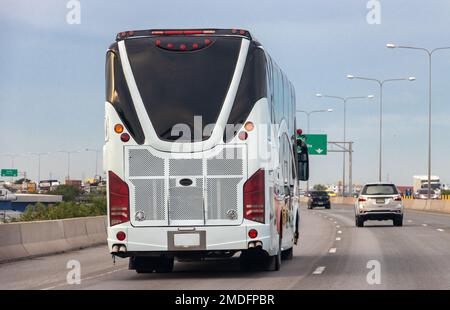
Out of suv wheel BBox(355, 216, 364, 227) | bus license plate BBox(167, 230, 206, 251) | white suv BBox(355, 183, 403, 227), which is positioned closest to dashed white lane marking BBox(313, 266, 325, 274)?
bus license plate BBox(167, 230, 206, 251)

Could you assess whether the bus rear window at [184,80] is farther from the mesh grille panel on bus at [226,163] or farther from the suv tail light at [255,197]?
the suv tail light at [255,197]

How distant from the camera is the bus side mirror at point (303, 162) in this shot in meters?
A: 22.6

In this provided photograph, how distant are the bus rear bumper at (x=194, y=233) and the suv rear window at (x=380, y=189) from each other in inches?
937

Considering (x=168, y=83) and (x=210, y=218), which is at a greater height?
(x=168, y=83)

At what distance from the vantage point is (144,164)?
16516 millimetres

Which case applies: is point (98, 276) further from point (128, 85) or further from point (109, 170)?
point (128, 85)

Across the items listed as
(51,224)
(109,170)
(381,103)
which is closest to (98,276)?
(109,170)

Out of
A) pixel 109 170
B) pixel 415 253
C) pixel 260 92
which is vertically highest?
pixel 260 92

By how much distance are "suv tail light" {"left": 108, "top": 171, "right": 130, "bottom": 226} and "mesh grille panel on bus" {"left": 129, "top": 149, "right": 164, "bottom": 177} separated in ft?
0.82

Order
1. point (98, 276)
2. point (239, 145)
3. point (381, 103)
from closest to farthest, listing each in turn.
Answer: point (239, 145) < point (98, 276) < point (381, 103)

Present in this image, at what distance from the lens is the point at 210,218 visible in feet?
53.8
